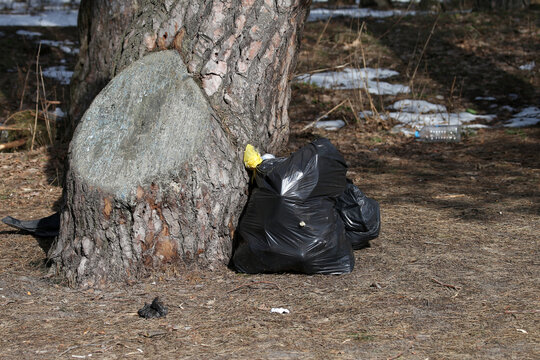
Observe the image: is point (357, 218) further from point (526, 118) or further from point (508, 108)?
point (508, 108)

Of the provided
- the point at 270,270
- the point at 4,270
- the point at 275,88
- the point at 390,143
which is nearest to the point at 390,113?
the point at 390,143

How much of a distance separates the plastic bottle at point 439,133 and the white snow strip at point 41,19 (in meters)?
8.43

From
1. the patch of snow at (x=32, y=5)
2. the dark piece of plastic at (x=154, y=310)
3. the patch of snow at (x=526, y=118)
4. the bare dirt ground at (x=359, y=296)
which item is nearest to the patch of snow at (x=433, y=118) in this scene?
the patch of snow at (x=526, y=118)

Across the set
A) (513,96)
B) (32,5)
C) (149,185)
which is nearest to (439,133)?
(513,96)

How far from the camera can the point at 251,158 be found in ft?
12.6

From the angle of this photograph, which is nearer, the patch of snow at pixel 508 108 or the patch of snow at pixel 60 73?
the patch of snow at pixel 508 108

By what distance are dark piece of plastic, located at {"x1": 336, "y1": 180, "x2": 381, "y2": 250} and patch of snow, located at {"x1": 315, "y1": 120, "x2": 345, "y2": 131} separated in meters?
4.49

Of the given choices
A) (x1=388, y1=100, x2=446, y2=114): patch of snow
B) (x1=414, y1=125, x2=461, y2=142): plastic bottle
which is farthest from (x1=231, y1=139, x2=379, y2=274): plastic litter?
(x1=388, y1=100, x2=446, y2=114): patch of snow

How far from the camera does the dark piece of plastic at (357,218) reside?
405 cm

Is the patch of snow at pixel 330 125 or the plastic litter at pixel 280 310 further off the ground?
the plastic litter at pixel 280 310

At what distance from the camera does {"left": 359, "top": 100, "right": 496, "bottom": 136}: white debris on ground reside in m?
8.42

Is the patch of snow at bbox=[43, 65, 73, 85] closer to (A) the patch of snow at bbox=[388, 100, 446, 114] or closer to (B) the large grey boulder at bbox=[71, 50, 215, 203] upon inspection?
(A) the patch of snow at bbox=[388, 100, 446, 114]

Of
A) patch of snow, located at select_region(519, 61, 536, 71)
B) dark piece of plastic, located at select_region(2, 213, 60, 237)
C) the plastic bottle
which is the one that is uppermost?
patch of snow, located at select_region(519, 61, 536, 71)

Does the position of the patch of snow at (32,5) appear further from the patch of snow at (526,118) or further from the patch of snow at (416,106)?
the patch of snow at (526,118)
